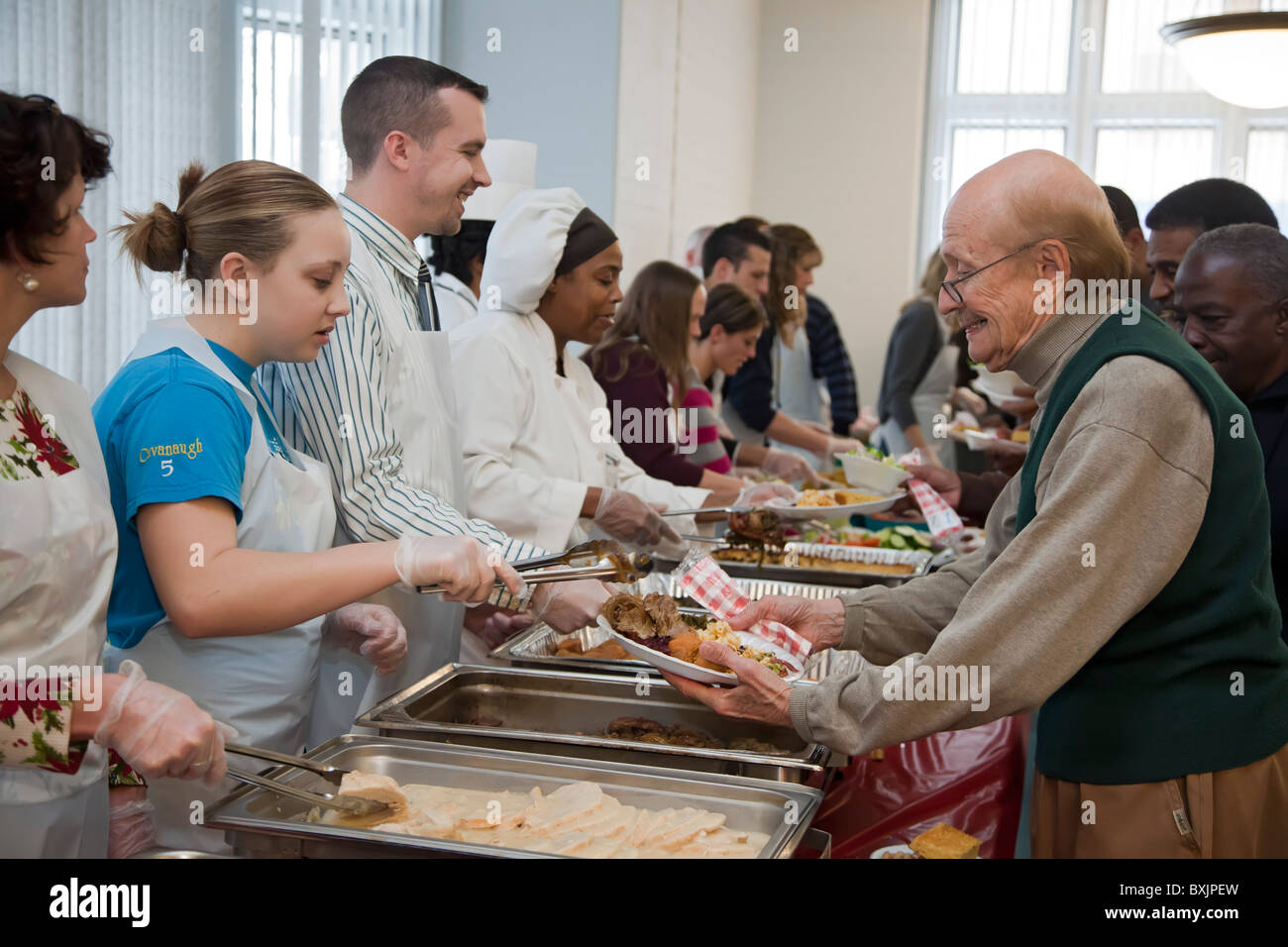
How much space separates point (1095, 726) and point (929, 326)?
13.2ft

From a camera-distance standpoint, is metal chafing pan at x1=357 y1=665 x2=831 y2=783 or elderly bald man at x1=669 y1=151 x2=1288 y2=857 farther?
metal chafing pan at x1=357 y1=665 x2=831 y2=783

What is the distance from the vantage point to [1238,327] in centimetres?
189

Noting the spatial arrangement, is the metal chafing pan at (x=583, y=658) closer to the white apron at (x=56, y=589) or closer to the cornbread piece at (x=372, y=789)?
the cornbread piece at (x=372, y=789)

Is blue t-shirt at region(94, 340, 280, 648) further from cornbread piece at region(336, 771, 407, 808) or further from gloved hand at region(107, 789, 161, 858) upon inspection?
cornbread piece at region(336, 771, 407, 808)

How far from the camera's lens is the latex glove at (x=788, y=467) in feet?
13.0

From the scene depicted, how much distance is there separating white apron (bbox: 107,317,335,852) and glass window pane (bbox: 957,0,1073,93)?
7.09m

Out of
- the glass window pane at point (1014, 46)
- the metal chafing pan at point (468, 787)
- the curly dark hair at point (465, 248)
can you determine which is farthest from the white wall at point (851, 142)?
the metal chafing pan at point (468, 787)

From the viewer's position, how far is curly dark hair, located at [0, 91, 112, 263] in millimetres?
1120

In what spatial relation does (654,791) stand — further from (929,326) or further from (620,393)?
(929,326)

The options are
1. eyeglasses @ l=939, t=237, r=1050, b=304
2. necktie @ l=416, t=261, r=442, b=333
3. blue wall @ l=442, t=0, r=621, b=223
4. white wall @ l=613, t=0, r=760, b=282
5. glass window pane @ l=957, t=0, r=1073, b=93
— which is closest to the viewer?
eyeglasses @ l=939, t=237, r=1050, b=304

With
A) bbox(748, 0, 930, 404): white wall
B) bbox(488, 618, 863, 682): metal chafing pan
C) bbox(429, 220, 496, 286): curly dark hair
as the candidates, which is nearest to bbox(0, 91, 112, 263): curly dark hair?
bbox(488, 618, 863, 682): metal chafing pan

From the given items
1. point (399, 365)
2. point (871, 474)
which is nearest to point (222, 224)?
point (399, 365)

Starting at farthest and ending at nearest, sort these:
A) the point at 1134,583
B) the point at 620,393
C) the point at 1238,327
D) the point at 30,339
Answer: the point at 620,393
the point at 30,339
the point at 1238,327
the point at 1134,583
